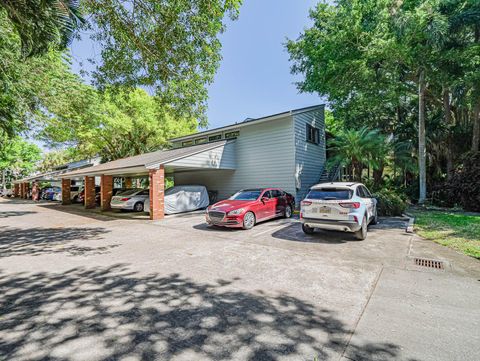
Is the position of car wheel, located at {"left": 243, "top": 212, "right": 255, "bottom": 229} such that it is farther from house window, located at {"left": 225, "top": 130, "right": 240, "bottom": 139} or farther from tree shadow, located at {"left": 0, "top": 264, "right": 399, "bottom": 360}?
house window, located at {"left": 225, "top": 130, "right": 240, "bottom": 139}

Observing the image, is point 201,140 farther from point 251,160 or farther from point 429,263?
point 429,263

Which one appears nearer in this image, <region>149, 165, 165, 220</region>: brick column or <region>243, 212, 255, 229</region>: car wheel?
<region>243, 212, 255, 229</region>: car wheel

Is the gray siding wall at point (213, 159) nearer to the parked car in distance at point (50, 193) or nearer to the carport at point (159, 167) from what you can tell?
the carport at point (159, 167)

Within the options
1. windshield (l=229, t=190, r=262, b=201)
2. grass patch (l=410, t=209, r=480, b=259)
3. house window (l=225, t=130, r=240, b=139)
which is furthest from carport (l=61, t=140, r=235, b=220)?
grass patch (l=410, t=209, r=480, b=259)

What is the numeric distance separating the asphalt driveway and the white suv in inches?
22.5

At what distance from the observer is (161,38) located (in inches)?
266

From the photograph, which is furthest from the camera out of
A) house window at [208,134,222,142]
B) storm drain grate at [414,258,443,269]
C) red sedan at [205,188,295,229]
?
house window at [208,134,222,142]

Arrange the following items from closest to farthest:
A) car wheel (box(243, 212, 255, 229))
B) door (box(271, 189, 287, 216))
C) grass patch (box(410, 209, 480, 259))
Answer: grass patch (box(410, 209, 480, 259)) → car wheel (box(243, 212, 255, 229)) → door (box(271, 189, 287, 216))

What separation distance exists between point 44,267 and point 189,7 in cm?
709

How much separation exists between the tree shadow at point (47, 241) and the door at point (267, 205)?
5489 mm

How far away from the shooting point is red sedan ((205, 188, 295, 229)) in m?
8.61

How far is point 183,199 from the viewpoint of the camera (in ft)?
46.2

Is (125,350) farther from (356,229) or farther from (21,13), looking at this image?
(21,13)

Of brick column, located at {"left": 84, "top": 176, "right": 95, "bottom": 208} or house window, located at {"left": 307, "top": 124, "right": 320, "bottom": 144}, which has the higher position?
house window, located at {"left": 307, "top": 124, "right": 320, "bottom": 144}
